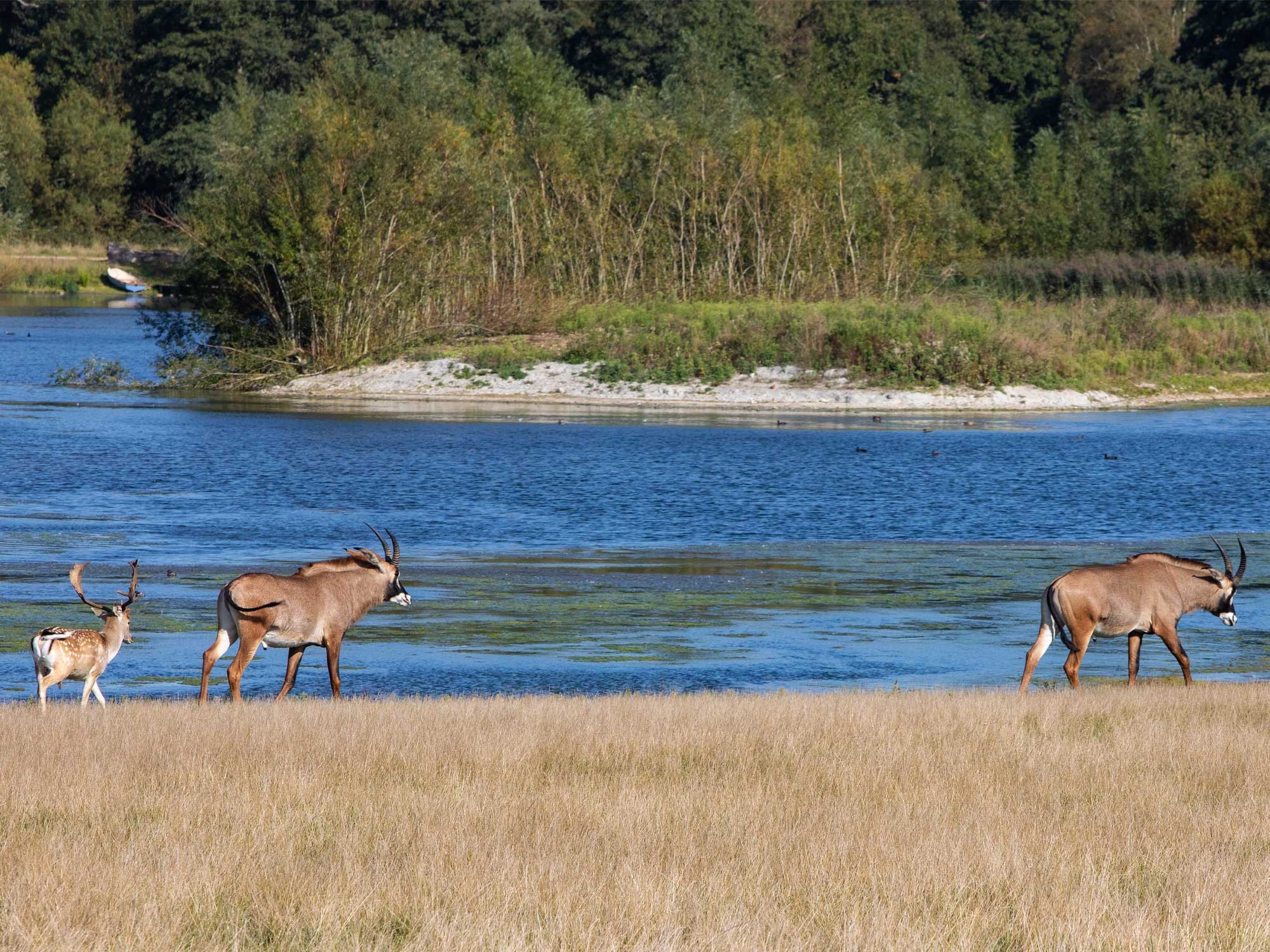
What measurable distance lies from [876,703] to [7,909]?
6.95 metres

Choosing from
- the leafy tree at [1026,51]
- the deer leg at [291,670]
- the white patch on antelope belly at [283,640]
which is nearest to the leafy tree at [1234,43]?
the leafy tree at [1026,51]

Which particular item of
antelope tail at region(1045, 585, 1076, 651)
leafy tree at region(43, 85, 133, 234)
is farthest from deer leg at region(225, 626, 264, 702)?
leafy tree at region(43, 85, 133, 234)

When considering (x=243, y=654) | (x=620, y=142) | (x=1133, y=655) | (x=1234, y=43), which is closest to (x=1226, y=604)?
(x=1133, y=655)

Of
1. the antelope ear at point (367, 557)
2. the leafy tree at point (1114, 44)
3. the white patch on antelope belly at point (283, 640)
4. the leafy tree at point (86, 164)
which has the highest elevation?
the leafy tree at point (1114, 44)

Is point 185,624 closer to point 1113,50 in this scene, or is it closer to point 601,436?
point 601,436

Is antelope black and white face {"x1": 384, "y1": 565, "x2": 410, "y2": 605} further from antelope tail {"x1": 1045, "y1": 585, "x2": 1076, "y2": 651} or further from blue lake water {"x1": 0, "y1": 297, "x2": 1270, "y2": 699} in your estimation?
antelope tail {"x1": 1045, "y1": 585, "x2": 1076, "y2": 651}

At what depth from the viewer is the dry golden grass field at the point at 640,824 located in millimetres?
6785

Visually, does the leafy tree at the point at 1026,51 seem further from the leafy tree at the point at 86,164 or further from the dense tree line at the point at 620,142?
the leafy tree at the point at 86,164

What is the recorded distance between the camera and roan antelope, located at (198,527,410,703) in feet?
41.2

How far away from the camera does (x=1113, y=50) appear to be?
108562 millimetres

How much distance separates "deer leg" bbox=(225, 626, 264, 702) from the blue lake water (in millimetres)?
1721

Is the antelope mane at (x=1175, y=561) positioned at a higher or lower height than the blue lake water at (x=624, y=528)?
higher

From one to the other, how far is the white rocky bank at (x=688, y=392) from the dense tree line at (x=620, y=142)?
6.42 feet

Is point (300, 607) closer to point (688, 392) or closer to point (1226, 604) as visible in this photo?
point (1226, 604)
